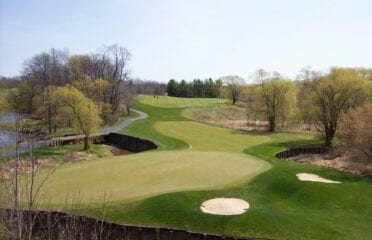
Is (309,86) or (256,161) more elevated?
(309,86)

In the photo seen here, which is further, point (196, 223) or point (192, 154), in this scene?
point (192, 154)

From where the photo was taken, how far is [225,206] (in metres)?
23.4

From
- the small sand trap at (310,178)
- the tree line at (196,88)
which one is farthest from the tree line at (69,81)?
the tree line at (196,88)

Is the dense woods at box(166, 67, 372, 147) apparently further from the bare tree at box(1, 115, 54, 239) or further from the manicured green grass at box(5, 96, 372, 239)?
the bare tree at box(1, 115, 54, 239)

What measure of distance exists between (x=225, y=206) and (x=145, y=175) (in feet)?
26.5

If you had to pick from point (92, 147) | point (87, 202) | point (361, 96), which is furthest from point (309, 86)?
point (87, 202)

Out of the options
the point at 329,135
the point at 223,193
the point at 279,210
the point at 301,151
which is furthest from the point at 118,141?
the point at 279,210

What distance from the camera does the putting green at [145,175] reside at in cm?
2477

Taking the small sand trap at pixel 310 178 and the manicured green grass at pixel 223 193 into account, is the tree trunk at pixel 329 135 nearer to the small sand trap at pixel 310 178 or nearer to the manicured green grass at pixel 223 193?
the manicured green grass at pixel 223 193

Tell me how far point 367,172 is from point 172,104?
258 ft

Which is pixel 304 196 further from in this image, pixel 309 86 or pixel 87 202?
pixel 309 86

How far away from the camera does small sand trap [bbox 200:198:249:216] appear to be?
22484mm

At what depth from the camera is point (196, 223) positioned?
21.4 meters

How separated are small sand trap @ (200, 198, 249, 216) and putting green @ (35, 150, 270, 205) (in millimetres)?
2480
